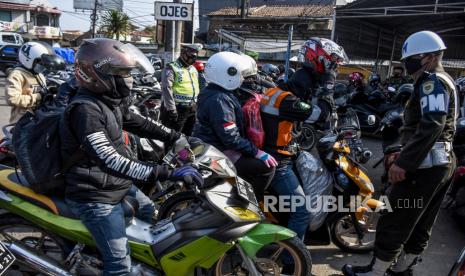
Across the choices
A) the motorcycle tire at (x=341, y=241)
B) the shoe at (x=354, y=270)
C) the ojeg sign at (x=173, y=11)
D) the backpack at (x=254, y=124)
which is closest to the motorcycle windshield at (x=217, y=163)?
the backpack at (x=254, y=124)

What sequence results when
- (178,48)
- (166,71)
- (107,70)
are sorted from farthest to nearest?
(178,48)
(166,71)
(107,70)

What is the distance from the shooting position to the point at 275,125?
10.6 feet

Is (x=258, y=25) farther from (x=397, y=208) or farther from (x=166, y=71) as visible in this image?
(x=397, y=208)

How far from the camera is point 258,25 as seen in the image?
29641 mm

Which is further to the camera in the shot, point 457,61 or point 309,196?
point 457,61

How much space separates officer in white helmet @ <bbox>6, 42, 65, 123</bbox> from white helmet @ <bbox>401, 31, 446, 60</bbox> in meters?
3.72

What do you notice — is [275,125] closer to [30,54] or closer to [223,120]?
[223,120]

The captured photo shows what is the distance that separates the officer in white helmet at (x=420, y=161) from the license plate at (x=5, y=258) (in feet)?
7.95

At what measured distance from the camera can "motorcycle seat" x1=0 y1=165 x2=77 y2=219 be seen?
2463 mm

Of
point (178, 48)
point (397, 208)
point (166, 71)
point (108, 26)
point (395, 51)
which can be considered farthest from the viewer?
point (108, 26)

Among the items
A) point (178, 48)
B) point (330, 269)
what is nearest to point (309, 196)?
point (330, 269)

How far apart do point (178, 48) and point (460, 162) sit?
514 cm

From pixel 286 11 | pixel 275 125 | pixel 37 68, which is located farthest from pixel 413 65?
pixel 286 11

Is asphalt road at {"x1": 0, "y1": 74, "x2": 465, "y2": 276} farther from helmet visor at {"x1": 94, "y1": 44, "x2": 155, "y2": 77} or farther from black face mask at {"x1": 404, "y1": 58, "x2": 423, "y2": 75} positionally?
helmet visor at {"x1": 94, "y1": 44, "x2": 155, "y2": 77}
